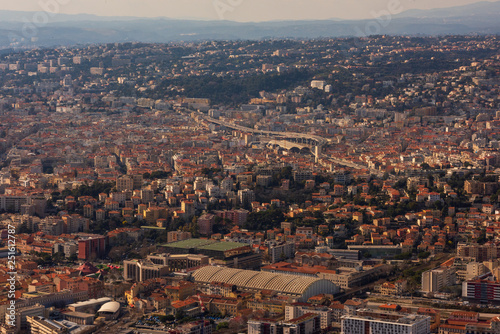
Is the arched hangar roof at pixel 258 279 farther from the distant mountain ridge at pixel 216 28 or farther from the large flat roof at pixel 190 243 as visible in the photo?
the distant mountain ridge at pixel 216 28

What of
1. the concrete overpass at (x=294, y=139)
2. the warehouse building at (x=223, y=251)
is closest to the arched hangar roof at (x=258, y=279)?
the warehouse building at (x=223, y=251)

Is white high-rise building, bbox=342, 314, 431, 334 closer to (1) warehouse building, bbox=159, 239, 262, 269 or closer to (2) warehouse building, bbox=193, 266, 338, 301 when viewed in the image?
(2) warehouse building, bbox=193, 266, 338, 301

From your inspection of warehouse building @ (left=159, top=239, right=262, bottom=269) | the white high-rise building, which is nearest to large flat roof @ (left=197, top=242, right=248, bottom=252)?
warehouse building @ (left=159, top=239, right=262, bottom=269)

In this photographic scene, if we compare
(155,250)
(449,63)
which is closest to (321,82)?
(449,63)

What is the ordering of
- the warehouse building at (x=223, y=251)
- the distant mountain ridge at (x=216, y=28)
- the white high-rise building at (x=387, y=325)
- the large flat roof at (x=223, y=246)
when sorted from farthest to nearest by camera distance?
the distant mountain ridge at (x=216, y=28) < the large flat roof at (x=223, y=246) < the warehouse building at (x=223, y=251) < the white high-rise building at (x=387, y=325)

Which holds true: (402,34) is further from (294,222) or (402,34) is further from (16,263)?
(16,263)
